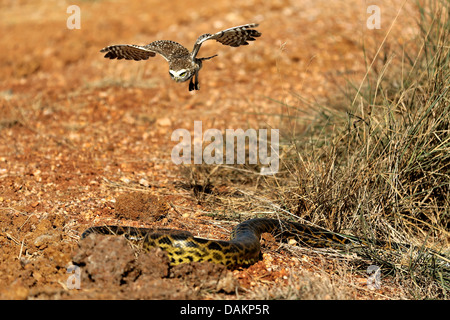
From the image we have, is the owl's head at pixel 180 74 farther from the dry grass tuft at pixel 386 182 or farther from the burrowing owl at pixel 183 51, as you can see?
the dry grass tuft at pixel 386 182

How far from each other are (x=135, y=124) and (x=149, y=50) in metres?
4.42

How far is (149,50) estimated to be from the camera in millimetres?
4176

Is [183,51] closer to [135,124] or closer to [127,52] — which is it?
[127,52]

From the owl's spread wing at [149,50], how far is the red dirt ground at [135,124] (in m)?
0.86

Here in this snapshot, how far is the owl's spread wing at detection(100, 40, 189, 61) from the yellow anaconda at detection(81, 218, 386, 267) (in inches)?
55.9

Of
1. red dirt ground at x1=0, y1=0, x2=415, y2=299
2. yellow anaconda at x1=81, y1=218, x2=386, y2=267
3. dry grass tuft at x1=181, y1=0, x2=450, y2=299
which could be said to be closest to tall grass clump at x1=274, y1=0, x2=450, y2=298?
dry grass tuft at x1=181, y1=0, x2=450, y2=299

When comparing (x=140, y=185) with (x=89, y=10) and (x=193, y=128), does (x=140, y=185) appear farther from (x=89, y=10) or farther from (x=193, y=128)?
(x=89, y=10)

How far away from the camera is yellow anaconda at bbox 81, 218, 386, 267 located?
4418mm

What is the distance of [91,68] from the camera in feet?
38.1

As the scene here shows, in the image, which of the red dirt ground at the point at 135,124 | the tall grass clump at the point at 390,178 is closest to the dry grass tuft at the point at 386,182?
the tall grass clump at the point at 390,178

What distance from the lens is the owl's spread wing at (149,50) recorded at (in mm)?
4156
